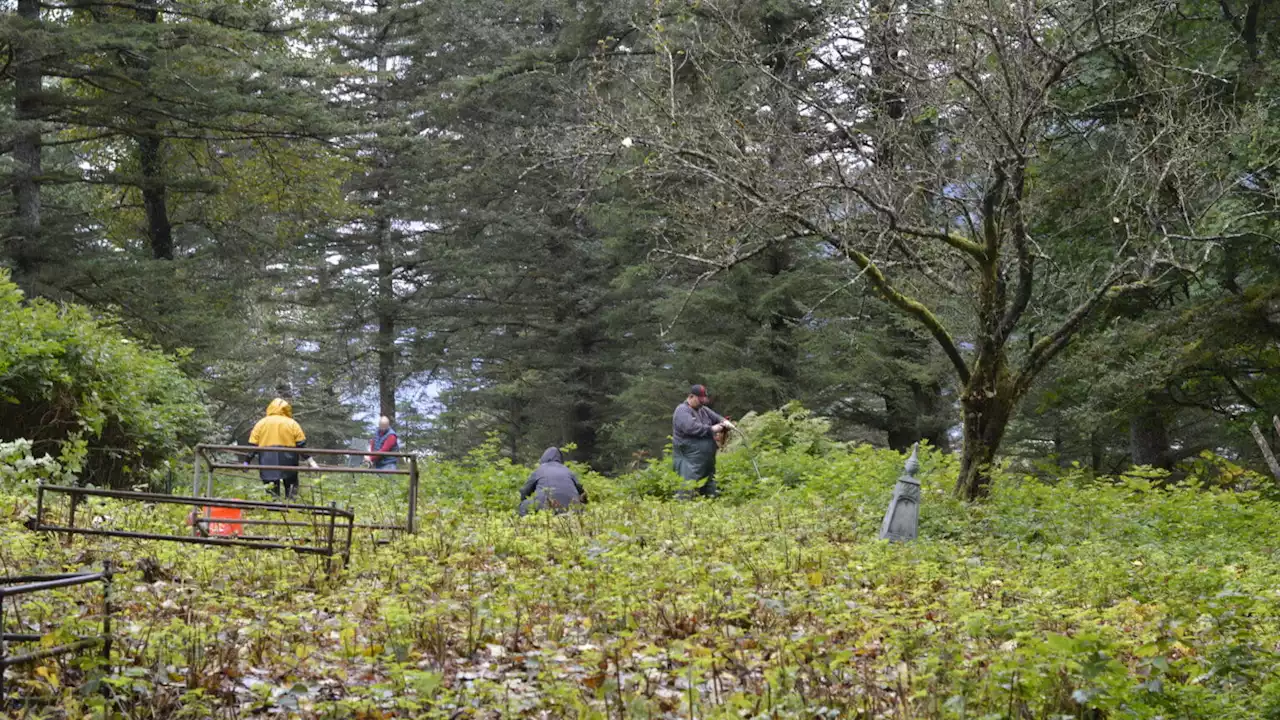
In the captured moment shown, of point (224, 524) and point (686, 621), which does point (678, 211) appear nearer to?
point (224, 524)

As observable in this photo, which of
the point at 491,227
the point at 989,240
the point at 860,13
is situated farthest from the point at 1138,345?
the point at 491,227

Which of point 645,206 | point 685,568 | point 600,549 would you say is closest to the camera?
point 685,568

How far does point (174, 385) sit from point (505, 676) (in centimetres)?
1176

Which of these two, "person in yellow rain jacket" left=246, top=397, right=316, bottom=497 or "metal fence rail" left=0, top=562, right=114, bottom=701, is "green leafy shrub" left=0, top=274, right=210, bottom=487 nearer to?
"person in yellow rain jacket" left=246, top=397, right=316, bottom=497

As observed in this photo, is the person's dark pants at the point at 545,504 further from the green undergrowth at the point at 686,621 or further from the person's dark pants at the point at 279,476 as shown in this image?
the person's dark pants at the point at 279,476

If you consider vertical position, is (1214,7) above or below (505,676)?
above

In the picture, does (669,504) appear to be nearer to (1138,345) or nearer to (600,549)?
(600,549)

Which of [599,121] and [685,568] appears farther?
[599,121]

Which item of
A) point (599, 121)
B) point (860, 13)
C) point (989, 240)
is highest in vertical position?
point (860, 13)

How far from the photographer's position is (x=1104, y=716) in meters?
5.18

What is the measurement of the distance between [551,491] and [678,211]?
356cm

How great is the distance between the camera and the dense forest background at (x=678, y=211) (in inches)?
461

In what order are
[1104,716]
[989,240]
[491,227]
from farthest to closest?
[491,227]
[989,240]
[1104,716]

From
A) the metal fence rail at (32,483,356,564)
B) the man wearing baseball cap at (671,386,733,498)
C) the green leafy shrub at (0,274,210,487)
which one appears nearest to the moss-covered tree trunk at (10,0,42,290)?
the green leafy shrub at (0,274,210,487)
